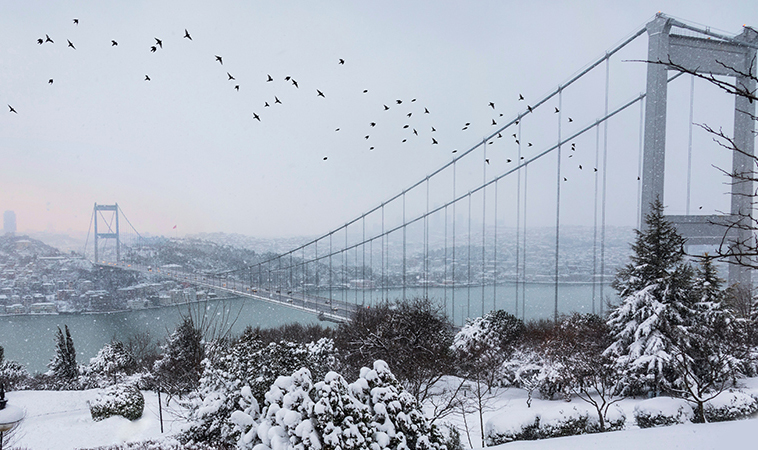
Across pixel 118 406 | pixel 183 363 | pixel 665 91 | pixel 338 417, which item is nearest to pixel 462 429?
pixel 338 417

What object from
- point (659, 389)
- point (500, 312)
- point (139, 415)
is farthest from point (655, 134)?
point (139, 415)

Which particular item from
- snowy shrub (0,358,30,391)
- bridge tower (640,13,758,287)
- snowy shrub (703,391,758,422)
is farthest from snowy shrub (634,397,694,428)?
snowy shrub (0,358,30,391)

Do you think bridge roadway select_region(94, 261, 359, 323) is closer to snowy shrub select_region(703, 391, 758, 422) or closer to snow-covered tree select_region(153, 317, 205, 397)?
snow-covered tree select_region(153, 317, 205, 397)

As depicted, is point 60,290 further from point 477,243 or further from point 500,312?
point 500,312

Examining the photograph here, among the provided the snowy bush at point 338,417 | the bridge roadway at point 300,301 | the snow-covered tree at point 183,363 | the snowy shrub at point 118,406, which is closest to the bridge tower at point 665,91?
the snowy bush at point 338,417

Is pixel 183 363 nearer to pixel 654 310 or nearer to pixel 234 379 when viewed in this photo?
pixel 234 379

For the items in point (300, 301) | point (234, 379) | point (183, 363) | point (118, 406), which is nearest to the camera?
point (234, 379)
